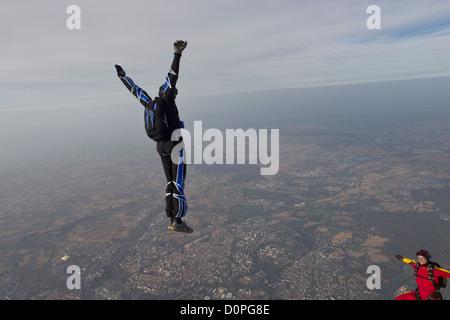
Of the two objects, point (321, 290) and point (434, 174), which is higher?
point (434, 174)

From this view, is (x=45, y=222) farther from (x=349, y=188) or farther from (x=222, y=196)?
(x=349, y=188)

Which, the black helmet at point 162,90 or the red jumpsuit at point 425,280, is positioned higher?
the black helmet at point 162,90

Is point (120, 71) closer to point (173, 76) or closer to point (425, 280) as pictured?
point (173, 76)

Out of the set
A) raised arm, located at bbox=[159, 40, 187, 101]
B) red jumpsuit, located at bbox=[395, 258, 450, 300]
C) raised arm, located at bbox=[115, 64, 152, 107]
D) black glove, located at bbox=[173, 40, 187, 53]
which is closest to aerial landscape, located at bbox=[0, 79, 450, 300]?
red jumpsuit, located at bbox=[395, 258, 450, 300]

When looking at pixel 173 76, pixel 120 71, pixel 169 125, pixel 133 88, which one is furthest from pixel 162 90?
pixel 120 71

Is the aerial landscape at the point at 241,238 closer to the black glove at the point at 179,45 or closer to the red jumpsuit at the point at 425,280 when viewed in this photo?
the red jumpsuit at the point at 425,280

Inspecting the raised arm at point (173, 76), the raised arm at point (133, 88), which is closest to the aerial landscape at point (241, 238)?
the raised arm at point (133, 88)

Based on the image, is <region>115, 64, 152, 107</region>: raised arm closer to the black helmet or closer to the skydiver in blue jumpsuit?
the skydiver in blue jumpsuit

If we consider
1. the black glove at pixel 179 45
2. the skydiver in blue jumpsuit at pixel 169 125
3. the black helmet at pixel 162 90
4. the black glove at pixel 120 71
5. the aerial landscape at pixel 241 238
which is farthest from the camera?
the aerial landscape at pixel 241 238
